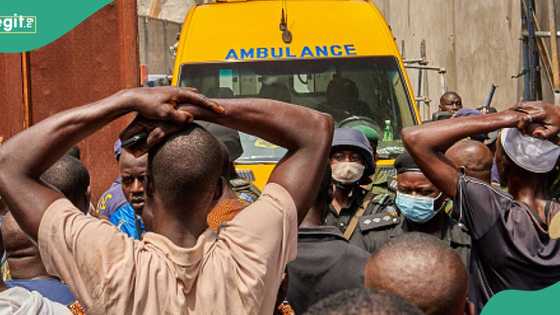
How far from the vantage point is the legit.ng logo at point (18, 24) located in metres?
6.92

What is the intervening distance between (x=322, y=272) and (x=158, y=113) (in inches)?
49.9

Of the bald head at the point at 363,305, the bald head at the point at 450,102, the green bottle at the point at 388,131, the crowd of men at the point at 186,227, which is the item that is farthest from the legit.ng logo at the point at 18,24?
the bald head at the point at 450,102

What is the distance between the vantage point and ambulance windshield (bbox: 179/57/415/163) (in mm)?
7711

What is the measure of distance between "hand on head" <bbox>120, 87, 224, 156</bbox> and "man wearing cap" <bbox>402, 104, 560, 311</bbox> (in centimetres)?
126

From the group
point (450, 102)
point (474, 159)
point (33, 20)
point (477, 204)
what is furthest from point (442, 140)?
point (450, 102)

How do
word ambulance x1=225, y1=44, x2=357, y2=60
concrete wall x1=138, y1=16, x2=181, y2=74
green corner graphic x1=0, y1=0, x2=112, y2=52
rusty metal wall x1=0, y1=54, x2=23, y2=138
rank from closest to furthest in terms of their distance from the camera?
green corner graphic x1=0, y1=0, x2=112, y2=52
word ambulance x1=225, y1=44, x2=357, y2=60
rusty metal wall x1=0, y1=54, x2=23, y2=138
concrete wall x1=138, y1=16, x2=181, y2=74

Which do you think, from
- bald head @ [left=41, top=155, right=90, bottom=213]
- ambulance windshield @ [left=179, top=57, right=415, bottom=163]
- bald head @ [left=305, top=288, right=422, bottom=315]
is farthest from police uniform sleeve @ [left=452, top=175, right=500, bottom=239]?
ambulance windshield @ [left=179, top=57, right=415, bottom=163]

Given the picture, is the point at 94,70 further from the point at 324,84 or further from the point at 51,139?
the point at 51,139

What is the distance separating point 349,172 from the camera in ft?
Answer: 17.9

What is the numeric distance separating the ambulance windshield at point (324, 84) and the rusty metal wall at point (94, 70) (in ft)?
2.36

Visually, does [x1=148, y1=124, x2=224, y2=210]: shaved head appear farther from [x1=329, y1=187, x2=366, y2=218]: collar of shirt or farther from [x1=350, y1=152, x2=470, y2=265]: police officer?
[x1=329, y1=187, x2=366, y2=218]: collar of shirt

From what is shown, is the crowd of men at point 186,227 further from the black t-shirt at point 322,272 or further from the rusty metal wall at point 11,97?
the rusty metal wall at point 11,97

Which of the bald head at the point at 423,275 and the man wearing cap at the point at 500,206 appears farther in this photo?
the man wearing cap at the point at 500,206

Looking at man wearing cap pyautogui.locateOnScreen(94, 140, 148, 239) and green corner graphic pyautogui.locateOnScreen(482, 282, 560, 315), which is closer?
green corner graphic pyautogui.locateOnScreen(482, 282, 560, 315)
